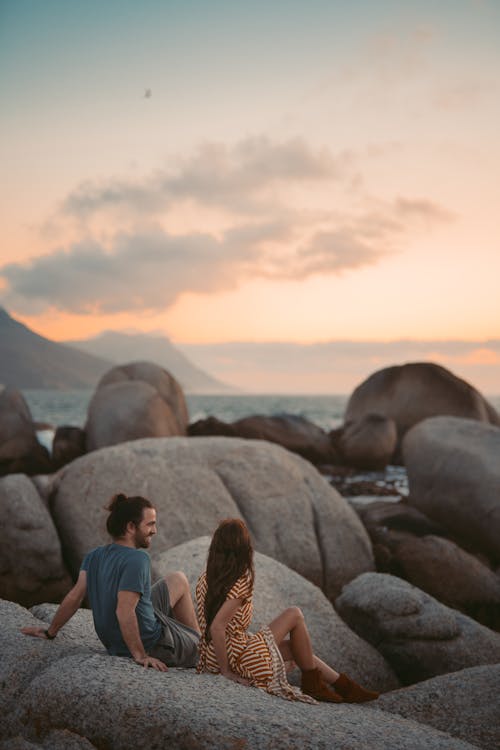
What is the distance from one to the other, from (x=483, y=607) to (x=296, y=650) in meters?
5.07

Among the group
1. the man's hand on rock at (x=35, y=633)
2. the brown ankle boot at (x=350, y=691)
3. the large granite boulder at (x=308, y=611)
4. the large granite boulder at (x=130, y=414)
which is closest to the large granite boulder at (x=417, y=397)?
the large granite boulder at (x=130, y=414)

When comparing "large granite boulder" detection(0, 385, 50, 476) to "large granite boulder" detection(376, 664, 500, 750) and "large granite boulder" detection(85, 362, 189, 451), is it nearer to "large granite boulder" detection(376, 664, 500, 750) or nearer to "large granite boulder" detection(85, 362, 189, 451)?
"large granite boulder" detection(85, 362, 189, 451)

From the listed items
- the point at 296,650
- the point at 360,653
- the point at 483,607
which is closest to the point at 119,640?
the point at 296,650

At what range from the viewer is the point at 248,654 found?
5.05 metres

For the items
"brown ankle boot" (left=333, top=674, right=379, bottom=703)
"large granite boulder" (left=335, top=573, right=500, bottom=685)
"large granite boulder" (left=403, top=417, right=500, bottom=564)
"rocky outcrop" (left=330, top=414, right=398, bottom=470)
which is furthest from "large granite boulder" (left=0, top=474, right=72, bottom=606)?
"rocky outcrop" (left=330, top=414, right=398, bottom=470)

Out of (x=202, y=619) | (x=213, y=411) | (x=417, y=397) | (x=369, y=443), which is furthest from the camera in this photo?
(x=213, y=411)

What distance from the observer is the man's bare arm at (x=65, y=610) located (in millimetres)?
5027

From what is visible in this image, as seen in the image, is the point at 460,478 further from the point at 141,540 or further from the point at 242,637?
the point at 141,540

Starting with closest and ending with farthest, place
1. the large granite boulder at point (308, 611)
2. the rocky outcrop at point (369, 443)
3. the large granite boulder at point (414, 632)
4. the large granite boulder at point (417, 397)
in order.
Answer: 1. the large granite boulder at point (308, 611)
2. the large granite boulder at point (414, 632)
3. the rocky outcrop at point (369, 443)
4. the large granite boulder at point (417, 397)

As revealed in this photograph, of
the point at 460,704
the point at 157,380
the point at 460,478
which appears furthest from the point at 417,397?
the point at 460,704

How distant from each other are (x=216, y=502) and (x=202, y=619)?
13.2 ft

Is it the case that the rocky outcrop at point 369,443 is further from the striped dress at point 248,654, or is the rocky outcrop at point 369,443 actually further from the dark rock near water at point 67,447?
the striped dress at point 248,654

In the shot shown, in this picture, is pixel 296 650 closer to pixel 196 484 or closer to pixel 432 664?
pixel 432 664

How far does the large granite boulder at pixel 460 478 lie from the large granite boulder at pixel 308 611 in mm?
5165
